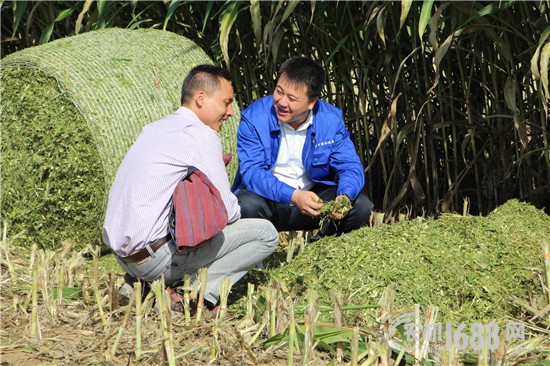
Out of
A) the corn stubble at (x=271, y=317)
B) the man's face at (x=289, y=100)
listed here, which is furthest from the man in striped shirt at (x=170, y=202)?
the man's face at (x=289, y=100)

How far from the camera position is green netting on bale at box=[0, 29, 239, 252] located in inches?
207

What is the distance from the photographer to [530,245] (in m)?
4.49

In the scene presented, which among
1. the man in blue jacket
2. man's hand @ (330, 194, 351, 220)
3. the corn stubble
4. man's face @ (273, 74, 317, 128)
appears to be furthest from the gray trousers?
man's face @ (273, 74, 317, 128)

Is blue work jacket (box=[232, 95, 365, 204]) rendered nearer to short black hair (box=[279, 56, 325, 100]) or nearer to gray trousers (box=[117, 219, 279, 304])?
short black hair (box=[279, 56, 325, 100])

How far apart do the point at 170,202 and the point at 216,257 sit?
355 millimetres

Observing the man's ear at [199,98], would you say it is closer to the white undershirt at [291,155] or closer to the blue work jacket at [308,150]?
the blue work jacket at [308,150]

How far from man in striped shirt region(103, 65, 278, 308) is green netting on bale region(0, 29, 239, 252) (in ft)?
3.35

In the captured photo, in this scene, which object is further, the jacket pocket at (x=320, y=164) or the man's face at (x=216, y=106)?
the jacket pocket at (x=320, y=164)

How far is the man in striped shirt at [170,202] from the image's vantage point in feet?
13.3

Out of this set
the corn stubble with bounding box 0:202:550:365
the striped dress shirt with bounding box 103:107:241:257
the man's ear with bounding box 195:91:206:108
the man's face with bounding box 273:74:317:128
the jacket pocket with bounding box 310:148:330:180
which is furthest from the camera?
the jacket pocket with bounding box 310:148:330:180

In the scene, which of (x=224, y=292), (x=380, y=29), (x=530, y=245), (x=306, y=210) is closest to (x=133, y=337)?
(x=224, y=292)

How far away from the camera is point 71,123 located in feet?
17.4

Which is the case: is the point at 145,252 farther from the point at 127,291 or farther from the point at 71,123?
the point at 71,123

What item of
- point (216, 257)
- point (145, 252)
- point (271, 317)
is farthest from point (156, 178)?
point (271, 317)
